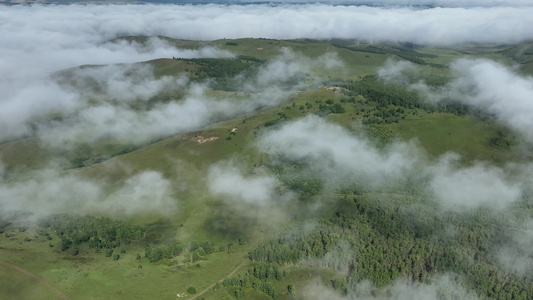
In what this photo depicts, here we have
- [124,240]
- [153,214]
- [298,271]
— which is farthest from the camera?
[153,214]

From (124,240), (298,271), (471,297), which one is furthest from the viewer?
(124,240)

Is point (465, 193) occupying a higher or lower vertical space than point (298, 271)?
higher

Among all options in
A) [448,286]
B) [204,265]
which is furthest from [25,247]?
[448,286]

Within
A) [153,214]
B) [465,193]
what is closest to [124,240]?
[153,214]

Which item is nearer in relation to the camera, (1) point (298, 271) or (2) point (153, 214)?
(1) point (298, 271)

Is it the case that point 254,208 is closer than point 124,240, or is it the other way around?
point 124,240

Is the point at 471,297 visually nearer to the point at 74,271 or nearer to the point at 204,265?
the point at 204,265

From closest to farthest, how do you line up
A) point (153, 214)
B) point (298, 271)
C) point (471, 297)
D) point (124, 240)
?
point (471, 297), point (298, 271), point (124, 240), point (153, 214)

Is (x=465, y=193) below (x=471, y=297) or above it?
above

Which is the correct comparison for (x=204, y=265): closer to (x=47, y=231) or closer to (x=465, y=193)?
(x=47, y=231)
